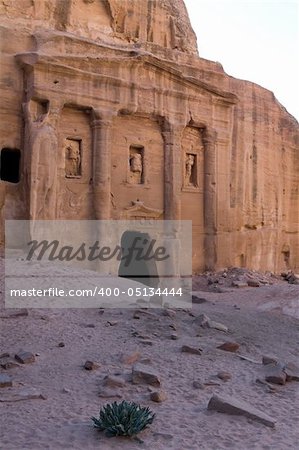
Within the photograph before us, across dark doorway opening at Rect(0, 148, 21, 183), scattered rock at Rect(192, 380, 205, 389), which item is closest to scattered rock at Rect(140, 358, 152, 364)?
scattered rock at Rect(192, 380, 205, 389)

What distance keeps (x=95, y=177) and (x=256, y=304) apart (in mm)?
6002

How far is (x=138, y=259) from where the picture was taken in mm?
17375

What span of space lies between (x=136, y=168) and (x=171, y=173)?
4.33 ft

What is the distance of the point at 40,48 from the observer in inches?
576

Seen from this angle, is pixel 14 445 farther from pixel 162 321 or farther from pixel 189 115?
pixel 189 115

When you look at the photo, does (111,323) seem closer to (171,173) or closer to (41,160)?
(41,160)

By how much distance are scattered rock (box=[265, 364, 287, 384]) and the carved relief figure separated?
8956mm

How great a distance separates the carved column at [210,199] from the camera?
18.4 metres

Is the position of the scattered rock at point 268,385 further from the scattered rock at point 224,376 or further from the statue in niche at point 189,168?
the statue in niche at point 189,168

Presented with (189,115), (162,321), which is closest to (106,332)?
(162,321)

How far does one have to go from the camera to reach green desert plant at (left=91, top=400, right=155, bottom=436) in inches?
175

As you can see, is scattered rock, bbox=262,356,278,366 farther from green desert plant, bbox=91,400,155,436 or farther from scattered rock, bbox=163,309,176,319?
green desert plant, bbox=91,400,155,436

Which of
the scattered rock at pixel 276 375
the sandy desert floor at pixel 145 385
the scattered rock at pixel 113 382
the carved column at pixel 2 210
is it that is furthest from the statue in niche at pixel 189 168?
the scattered rock at pixel 113 382

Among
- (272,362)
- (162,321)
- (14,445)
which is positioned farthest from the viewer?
(162,321)
